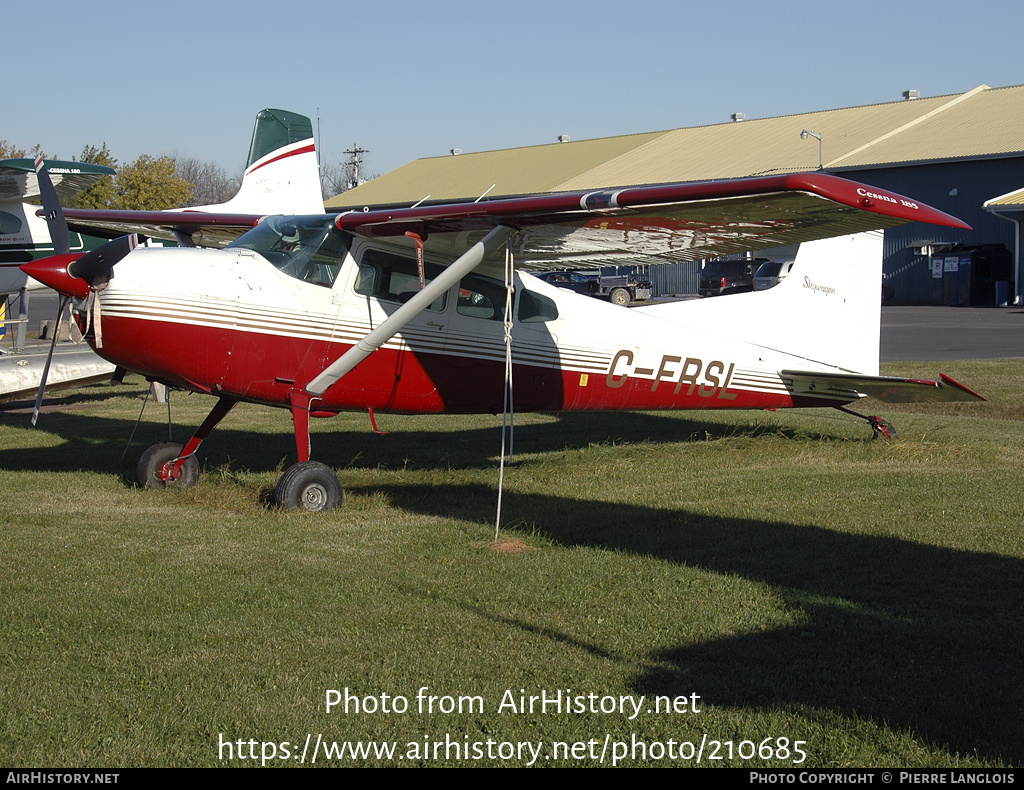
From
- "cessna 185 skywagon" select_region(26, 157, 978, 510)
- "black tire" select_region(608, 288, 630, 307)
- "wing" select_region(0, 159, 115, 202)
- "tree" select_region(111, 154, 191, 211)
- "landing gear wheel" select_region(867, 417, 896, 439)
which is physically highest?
"tree" select_region(111, 154, 191, 211)

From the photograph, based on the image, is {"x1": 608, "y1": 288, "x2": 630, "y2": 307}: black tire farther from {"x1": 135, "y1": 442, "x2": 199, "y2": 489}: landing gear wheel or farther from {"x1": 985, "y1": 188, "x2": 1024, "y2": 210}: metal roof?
{"x1": 135, "y1": 442, "x2": 199, "y2": 489}: landing gear wheel

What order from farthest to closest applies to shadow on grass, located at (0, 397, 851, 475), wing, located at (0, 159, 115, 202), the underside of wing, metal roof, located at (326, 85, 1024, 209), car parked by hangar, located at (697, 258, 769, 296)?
car parked by hangar, located at (697, 258, 769, 296) → metal roof, located at (326, 85, 1024, 209) → wing, located at (0, 159, 115, 202) → the underside of wing → shadow on grass, located at (0, 397, 851, 475)

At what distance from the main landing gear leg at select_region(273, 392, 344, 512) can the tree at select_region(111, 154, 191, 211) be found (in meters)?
52.8

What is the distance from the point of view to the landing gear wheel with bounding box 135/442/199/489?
883 cm

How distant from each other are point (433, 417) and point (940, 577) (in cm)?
905

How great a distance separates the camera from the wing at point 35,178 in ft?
55.8

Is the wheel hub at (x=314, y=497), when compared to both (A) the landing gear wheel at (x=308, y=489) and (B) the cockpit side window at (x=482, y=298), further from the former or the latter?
(B) the cockpit side window at (x=482, y=298)

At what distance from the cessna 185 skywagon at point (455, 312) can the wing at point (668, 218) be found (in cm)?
2

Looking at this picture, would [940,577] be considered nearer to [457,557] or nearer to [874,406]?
[457,557]

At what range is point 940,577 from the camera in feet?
18.5

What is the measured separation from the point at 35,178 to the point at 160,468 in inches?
510

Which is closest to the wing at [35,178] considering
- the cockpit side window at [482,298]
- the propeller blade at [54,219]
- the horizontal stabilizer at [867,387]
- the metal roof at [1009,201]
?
the propeller blade at [54,219]

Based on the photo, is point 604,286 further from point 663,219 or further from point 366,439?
point 663,219

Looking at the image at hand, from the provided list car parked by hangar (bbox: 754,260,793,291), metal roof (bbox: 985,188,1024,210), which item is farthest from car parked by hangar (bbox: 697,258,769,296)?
metal roof (bbox: 985,188,1024,210)
